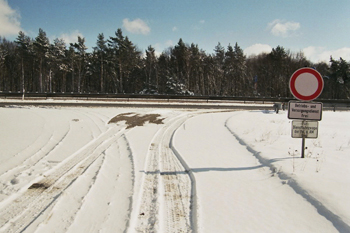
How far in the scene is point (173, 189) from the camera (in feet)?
14.7

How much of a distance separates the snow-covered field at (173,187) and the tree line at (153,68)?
4105 centimetres

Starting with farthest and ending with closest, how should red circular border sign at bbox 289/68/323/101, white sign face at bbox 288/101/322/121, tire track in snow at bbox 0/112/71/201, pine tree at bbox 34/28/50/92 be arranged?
pine tree at bbox 34/28/50/92 < white sign face at bbox 288/101/322/121 < red circular border sign at bbox 289/68/323/101 < tire track in snow at bbox 0/112/71/201

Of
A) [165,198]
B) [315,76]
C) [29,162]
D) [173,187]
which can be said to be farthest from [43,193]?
[315,76]

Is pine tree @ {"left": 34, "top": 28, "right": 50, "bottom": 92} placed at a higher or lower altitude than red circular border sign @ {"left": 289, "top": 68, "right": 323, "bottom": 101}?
higher

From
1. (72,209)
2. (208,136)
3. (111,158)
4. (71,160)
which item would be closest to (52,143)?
(71,160)

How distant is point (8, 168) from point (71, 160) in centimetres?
156

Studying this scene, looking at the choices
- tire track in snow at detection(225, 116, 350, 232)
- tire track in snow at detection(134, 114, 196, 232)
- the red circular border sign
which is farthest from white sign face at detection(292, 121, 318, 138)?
tire track in snow at detection(134, 114, 196, 232)

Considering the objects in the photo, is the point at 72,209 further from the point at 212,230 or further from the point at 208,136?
the point at 208,136

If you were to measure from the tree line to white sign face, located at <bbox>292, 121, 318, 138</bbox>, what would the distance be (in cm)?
4253

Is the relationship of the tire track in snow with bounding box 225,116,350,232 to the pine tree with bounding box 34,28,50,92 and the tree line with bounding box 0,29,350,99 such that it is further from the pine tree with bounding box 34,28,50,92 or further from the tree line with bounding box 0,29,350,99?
the pine tree with bounding box 34,28,50,92

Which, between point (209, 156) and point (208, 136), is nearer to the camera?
point (209, 156)

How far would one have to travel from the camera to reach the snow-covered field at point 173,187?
128 inches

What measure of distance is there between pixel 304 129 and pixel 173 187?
3900 millimetres

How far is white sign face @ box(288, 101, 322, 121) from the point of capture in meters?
5.65
